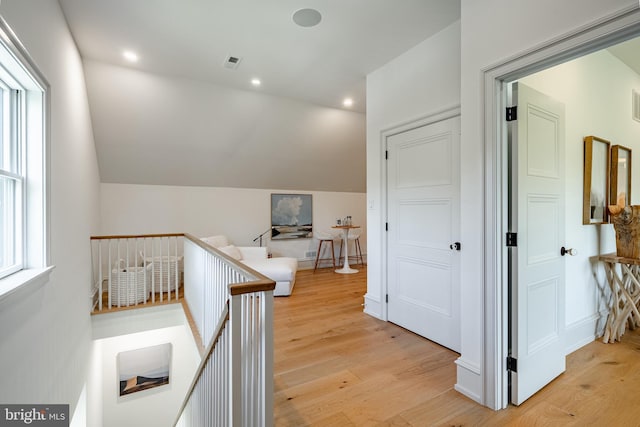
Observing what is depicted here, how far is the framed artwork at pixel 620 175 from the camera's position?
2756 millimetres

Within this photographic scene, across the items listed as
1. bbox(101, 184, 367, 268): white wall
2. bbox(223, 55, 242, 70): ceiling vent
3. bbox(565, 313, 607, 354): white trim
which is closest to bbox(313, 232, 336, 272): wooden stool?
bbox(101, 184, 367, 268): white wall

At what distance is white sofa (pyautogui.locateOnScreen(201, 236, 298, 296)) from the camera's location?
4137mm

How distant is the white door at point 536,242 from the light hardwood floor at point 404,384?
0.59ft

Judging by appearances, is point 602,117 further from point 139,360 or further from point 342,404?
point 139,360

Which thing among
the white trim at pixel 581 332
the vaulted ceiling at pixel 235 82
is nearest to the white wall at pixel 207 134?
the vaulted ceiling at pixel 235 82

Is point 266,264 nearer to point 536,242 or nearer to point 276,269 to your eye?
point 276,269

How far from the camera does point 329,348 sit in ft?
8.36

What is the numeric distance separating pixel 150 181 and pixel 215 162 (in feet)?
3.65

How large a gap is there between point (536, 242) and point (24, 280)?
318cm

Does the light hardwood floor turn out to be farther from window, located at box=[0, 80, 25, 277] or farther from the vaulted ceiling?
the vaulted ceiling

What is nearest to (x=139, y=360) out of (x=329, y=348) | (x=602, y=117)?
(x=329, y=348)

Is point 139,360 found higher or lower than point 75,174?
lower

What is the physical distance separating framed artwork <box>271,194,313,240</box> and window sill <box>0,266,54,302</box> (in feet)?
13.6

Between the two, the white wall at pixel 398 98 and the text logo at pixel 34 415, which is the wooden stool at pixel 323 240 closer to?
the white wall at pixel 398 98
